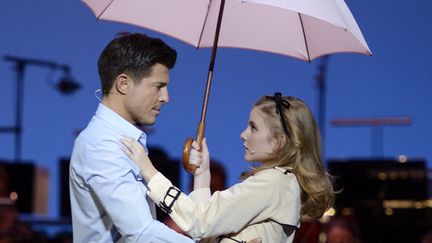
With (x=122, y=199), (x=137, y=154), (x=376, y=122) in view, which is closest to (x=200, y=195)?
(x=137, y=154)

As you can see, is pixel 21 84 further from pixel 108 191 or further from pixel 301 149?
pixel 108 191

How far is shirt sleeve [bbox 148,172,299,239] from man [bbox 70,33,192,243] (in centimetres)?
9

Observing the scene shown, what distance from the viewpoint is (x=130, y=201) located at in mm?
2227

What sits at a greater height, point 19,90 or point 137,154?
point 137,154

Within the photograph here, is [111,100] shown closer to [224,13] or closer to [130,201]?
[130,201]

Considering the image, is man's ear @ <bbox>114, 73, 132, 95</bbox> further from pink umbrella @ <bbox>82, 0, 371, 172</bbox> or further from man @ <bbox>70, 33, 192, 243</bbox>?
pink umbrella @ <bbox>82, 0, 371, 172</bbox>

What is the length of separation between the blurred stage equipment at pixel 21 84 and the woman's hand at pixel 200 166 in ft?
14.9

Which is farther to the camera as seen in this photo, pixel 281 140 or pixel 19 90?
pixel 19 90

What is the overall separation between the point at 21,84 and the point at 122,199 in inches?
218

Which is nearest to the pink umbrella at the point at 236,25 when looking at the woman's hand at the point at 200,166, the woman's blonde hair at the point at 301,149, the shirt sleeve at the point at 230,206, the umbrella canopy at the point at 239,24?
the umbrella canopy at the point at 239,24

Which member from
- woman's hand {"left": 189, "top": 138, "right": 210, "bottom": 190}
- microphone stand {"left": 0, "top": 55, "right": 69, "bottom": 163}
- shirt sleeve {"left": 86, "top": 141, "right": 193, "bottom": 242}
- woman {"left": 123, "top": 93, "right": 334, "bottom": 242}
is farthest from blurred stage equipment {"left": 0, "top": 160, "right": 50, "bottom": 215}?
shirt sleeve {"left": 86, "top": 141, "right": 193, "bottom": 242}

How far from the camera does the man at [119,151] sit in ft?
7.32

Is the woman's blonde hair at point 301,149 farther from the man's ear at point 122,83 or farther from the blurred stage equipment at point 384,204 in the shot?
the blurred stage equipment at point 384,204

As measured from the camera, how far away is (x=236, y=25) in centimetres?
326
